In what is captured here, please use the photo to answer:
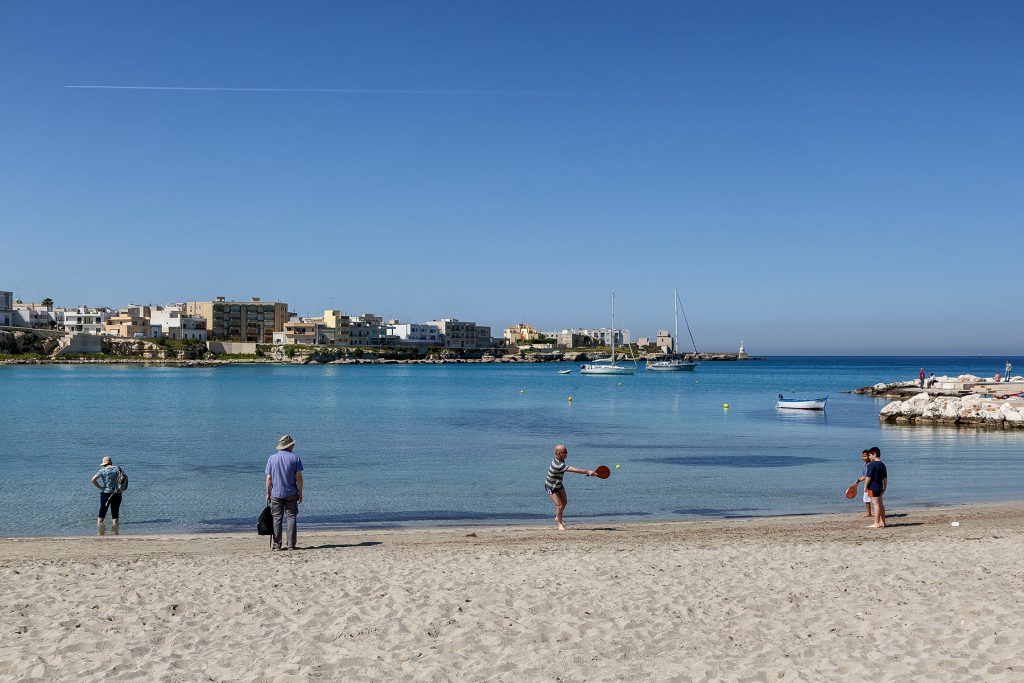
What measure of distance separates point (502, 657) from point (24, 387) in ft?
308

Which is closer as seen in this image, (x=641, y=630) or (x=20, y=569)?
(x=641, y=630)

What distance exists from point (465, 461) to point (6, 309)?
196308 mm

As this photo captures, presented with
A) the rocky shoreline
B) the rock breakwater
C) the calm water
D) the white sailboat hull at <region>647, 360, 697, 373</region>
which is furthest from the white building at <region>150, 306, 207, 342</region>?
the rock breakwater

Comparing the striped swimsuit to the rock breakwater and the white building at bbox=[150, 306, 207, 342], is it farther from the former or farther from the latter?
the white building at bbox=[150, 306, 207, 342]

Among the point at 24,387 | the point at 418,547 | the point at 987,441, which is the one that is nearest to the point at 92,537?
the point at 418,547

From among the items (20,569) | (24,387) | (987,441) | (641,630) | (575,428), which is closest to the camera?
(641,630)

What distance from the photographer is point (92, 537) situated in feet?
53.3

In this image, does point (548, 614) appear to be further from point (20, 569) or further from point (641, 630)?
point (20, 569)

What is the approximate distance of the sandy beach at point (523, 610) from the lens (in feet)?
26.3

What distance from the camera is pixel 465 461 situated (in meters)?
30.5

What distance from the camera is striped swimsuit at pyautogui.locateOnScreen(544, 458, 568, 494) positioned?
51.0 ft

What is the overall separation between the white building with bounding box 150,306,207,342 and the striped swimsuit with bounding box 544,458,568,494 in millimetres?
190677

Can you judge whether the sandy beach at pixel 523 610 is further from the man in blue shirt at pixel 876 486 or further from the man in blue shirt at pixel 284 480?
the man in blue shirt at pixel 876 486

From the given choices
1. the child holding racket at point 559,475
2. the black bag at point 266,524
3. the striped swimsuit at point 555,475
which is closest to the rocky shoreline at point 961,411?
the child holding racket at point 559,475
